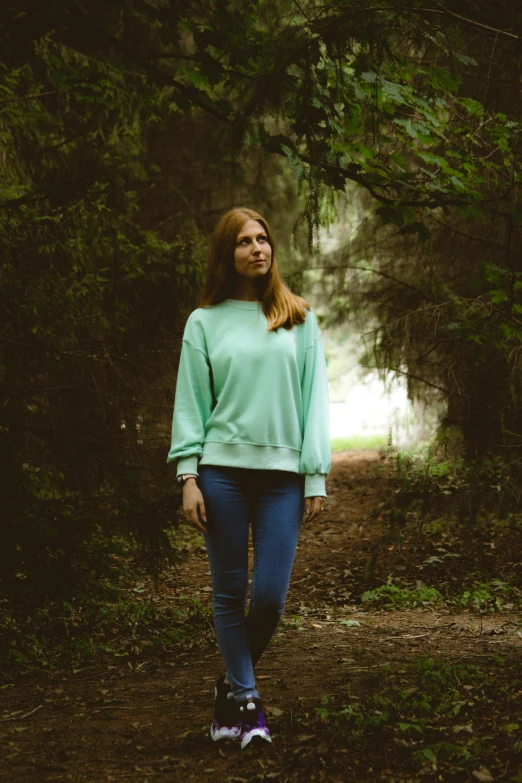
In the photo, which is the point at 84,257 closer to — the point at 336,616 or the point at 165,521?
the point at 165,521

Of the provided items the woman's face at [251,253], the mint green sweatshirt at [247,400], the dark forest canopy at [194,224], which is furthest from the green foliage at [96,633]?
the woman's face at [251,253]

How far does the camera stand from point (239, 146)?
3.96 metres

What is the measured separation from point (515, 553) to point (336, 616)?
91.3 inches

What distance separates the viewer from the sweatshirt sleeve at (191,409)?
10.0ft

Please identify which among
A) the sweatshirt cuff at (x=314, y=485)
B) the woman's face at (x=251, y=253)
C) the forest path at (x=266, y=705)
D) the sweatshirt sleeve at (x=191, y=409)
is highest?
the woman's face at (x=251, y=253)

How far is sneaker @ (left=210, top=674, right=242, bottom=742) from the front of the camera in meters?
3.19

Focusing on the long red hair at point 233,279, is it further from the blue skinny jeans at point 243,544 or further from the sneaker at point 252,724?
the sneaker at point 252,724

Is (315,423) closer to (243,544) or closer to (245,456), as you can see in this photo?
(245,456)

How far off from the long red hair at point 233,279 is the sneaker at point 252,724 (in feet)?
5.28

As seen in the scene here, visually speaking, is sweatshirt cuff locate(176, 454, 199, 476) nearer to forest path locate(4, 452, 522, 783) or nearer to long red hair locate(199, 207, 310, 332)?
long red hair locate(199, 207, 310, 332)

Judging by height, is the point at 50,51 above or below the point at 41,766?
above

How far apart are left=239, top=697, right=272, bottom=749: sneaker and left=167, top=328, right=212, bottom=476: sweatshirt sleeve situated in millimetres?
1002

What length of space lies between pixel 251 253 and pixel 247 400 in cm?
67

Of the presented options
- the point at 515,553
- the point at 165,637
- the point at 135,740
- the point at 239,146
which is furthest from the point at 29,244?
the point at 515,553
